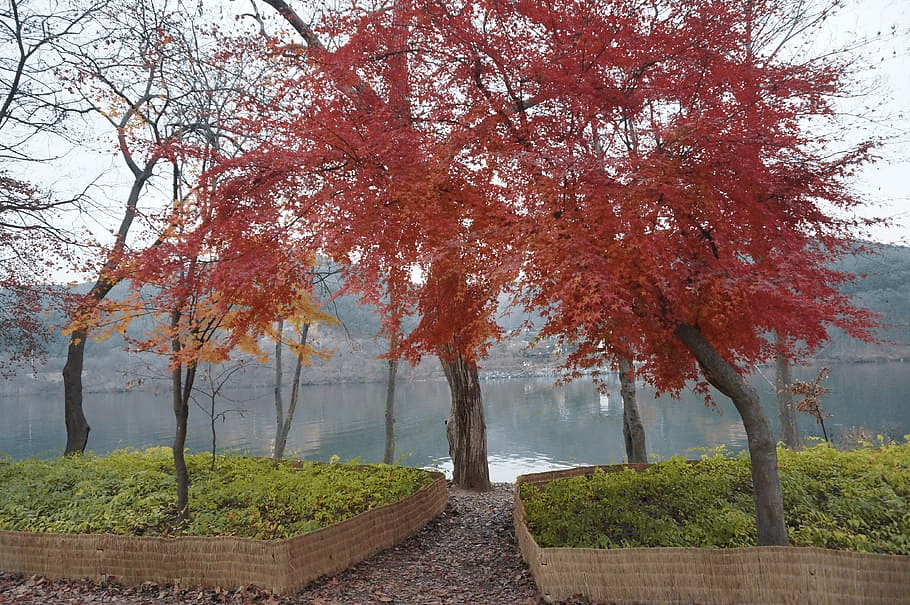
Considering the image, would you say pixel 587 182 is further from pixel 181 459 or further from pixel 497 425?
pixel 497 425

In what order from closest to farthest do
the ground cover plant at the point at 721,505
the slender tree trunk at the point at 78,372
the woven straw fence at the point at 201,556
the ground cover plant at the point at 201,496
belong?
the woven straw fence at the point at 201,556 < the ground cover plant at the point at 721,505 < the ground cover plant at the point at 201,496 < the slender tree trunk at the point at 78,372

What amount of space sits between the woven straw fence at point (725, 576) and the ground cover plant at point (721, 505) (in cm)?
53

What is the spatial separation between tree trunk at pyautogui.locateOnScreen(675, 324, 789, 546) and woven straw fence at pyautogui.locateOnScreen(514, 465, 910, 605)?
479mm

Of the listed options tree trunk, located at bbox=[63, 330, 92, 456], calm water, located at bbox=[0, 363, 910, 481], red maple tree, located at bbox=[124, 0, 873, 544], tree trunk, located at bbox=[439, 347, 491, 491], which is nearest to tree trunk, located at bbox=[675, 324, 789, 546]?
red maple tree, located at bbox=[124, 0, 873, 544]

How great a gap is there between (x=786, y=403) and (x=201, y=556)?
9.83 meters

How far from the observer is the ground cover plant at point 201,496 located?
20.8 ft

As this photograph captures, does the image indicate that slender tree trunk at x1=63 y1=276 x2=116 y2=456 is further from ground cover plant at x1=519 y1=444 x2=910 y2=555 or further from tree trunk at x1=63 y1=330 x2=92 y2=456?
ground cover plant at x1=519 y1=444 x2=910 y2=555

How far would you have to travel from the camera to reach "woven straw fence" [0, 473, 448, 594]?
548 centimetres

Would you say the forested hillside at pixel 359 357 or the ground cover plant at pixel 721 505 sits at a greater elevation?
the forested hillside at pixel 359 357

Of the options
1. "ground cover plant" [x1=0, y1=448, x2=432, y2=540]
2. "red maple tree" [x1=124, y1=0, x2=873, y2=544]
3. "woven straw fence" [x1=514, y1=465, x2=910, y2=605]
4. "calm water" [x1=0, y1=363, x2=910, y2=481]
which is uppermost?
"red maple tree" [x1=124, y1=0, x2=873, y2=544]

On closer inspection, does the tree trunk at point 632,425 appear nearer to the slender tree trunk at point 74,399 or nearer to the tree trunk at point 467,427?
the tree trunk at point 467,427

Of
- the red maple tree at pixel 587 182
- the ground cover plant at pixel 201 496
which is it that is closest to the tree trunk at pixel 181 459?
the ground cover plant at pixel 201 496

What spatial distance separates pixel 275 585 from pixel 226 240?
3419 millimetres

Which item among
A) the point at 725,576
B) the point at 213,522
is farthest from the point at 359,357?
the point at 725,576
